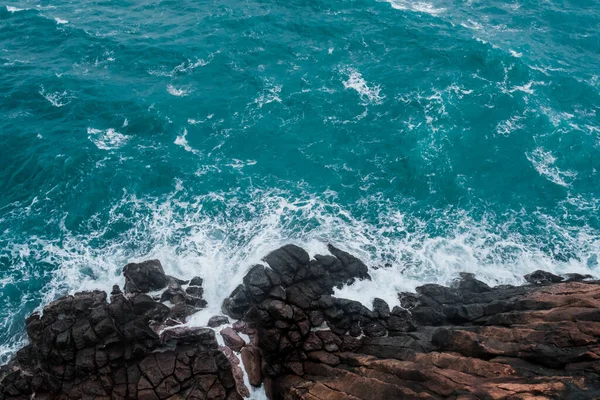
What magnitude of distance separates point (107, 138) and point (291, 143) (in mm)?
30459

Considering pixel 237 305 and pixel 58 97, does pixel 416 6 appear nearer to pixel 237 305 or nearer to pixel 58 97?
pixel 58 97

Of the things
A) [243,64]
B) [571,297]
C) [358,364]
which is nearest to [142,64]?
[243,64]

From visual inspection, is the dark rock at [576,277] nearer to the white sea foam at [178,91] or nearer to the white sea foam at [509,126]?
the white sea foam at [509,126]

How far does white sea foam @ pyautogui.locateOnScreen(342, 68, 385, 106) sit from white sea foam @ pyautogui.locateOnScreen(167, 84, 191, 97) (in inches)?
1151

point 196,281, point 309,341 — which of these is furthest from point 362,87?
point 309,341

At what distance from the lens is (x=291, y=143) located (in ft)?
245

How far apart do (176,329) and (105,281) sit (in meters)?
12.4

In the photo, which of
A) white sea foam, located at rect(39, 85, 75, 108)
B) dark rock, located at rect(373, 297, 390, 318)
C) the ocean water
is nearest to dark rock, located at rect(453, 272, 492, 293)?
the ocean water

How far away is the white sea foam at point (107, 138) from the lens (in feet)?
236

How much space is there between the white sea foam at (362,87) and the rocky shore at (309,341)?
116ft

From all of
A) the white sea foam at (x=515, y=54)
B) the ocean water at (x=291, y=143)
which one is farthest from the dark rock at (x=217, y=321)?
the white sea foam at (x=515, y=54)

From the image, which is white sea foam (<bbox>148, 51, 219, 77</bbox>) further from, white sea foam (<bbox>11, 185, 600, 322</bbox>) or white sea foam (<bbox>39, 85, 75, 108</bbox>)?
white sea foam (<bbox>11, 185, 600, 322</bbox>)

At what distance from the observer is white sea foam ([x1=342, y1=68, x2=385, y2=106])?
8056 centimetres

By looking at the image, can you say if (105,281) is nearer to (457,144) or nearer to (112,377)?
(112,377)
